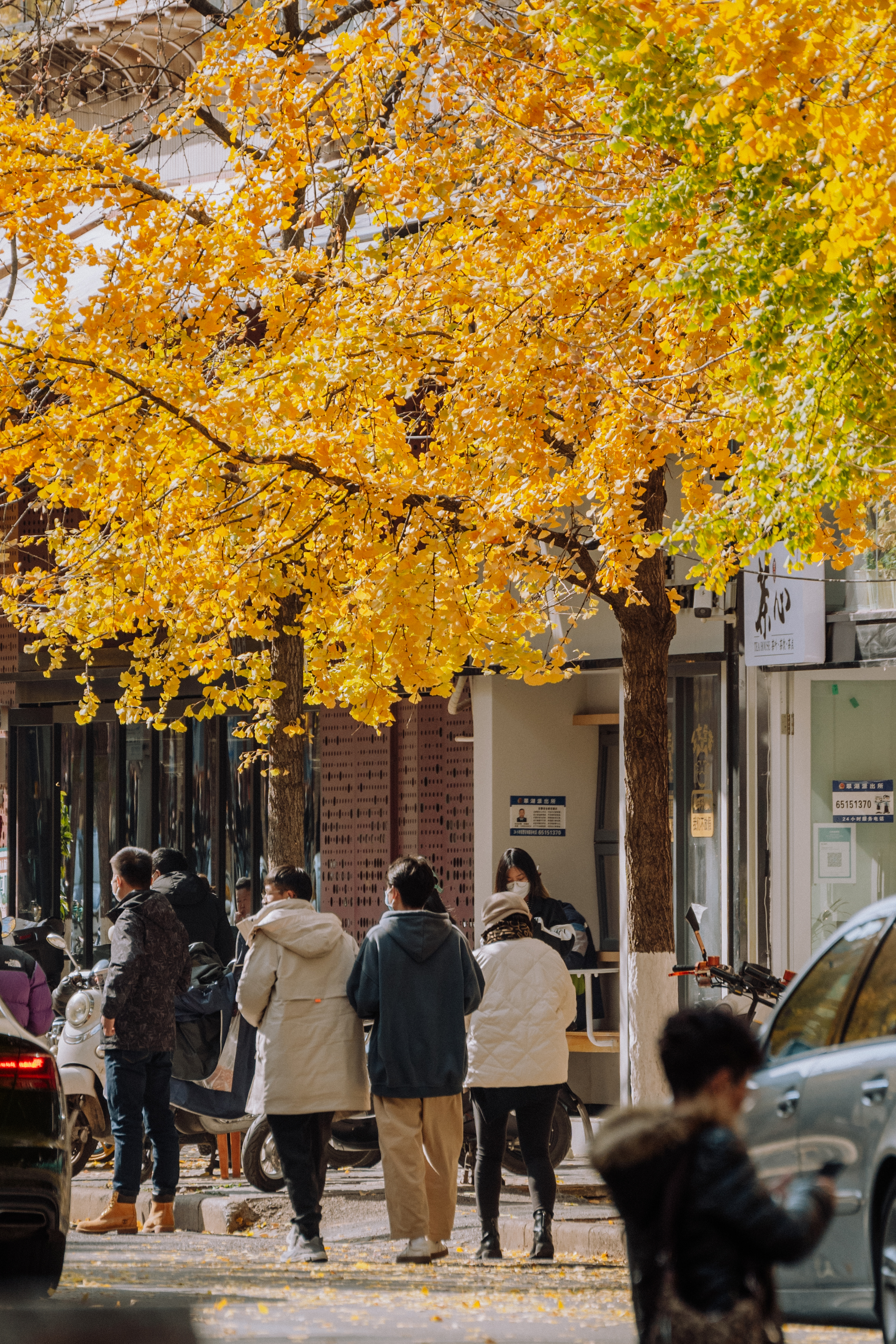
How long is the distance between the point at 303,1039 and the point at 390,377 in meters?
3.79

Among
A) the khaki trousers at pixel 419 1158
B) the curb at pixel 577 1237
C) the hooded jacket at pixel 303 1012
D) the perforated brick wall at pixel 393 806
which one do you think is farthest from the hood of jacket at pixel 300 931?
the perforated brick wall at pixel 393 806

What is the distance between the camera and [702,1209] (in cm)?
355

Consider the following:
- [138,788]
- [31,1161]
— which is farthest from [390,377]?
[138,788]

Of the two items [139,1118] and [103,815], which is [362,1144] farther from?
[103,815]

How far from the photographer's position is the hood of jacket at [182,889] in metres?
12.7

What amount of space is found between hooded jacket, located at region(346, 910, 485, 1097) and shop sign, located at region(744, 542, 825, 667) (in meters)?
4.65

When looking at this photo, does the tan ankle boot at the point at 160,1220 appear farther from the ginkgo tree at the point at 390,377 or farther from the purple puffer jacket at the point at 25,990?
the ginkgo tree at the point at 390,377

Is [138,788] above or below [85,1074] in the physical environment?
above

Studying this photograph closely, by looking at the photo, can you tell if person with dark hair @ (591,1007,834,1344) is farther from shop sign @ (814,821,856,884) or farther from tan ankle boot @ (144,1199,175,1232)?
shop sign @ (814,821,856,884)

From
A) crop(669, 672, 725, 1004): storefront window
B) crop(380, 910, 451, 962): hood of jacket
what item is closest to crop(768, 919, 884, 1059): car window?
crop(380, 910, 451, 962): hood of jacket

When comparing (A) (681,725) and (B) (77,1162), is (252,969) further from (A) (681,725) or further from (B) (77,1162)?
(A) (681,725)

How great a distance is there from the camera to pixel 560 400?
9.58m

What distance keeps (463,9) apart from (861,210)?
4116 millimetres

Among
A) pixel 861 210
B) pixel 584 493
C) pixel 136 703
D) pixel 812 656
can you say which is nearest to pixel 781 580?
pixel 812 656
